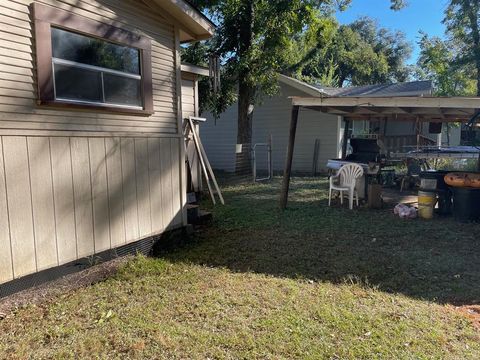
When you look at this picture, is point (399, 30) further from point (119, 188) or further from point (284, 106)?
point (119, 188)

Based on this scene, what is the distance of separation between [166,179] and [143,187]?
47 cm

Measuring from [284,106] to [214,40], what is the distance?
3.84 metres

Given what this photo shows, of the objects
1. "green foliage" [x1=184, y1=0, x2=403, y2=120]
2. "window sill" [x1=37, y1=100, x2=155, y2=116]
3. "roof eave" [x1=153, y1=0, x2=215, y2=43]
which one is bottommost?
"window sill" [x1=37, y1=100, x2=155, y2=116]

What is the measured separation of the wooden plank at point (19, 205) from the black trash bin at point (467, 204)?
6.50 meters

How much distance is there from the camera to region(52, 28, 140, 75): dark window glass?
377 cm

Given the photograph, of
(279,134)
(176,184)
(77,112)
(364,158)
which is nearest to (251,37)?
(279,134)

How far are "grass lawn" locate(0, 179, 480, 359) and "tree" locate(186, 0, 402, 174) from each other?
22.9 ft

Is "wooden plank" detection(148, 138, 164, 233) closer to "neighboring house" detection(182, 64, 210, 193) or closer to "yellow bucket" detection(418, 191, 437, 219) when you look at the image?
"neighboring house" detection(182, 64, 210, 193)

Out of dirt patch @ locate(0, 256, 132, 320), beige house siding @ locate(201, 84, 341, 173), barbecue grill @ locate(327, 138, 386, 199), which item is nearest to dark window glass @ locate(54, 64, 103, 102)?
dirt patch @ locate(0, 256, 132, 320)

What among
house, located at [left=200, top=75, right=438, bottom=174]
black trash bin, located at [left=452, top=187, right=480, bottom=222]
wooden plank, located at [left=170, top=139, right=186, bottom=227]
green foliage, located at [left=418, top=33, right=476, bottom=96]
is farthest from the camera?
green foliage, located at [left=418, top=33, right=476, bottom=96]

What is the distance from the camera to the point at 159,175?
5113 millimetres

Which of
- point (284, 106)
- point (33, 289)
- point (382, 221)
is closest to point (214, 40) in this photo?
Result: point (284, 106)

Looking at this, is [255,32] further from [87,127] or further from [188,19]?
[87,127]

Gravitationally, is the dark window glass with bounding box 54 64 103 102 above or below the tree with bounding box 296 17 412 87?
below
